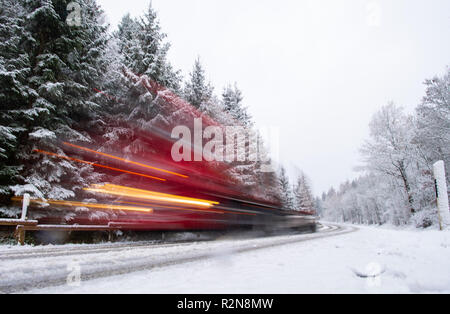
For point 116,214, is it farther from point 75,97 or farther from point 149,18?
point 149,18

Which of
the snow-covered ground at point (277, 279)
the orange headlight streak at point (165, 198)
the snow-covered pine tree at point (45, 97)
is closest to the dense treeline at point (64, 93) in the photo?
the snow-covered pine tree at point (45, 97)

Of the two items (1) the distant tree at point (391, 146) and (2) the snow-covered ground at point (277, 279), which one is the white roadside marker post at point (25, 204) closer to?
(2) the snow-covered ground at point (277, 279)

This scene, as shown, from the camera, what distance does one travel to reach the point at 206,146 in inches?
802

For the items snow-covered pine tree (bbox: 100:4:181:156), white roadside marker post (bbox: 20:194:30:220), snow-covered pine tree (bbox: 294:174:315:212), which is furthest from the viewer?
snow-covered pine tree (bbox: 294:174:315:212)

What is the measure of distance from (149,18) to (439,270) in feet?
62.0

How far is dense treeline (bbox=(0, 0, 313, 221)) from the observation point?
33.7 ft

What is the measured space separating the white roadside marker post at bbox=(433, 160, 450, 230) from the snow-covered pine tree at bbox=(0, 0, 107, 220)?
56.6 ft

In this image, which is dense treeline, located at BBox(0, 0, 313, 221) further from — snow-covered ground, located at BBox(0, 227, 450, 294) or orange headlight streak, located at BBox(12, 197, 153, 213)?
snow-covered ground, located at BBox(0, 227, 450, 294)

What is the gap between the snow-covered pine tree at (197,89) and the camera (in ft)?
66.9

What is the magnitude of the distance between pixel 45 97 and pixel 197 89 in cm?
1204

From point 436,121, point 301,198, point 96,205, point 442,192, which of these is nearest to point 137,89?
point 96,205

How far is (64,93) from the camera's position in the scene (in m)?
12.0

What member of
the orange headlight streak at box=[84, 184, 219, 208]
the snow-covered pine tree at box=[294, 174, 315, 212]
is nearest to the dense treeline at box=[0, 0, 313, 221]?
the orange headlight streak at box=[84, 184, 219, 208]

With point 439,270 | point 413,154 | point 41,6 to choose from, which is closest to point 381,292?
point 439,270
